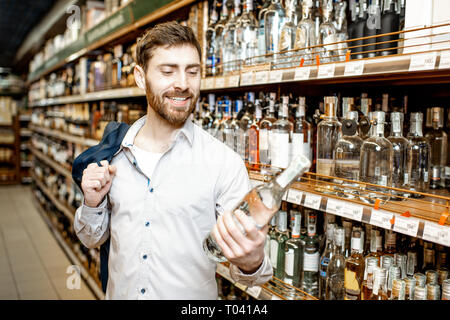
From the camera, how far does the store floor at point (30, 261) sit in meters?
3.59

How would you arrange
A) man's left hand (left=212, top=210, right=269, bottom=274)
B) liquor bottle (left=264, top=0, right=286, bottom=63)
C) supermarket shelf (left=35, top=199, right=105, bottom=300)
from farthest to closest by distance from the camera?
1. supermarket shelf (left=35, top=199, right=105, bottom=300)
2. liquor bottle (left=264, top=0, right=286, bottom=63)
3. man's left hand (left=212, top=210, right=269, bottom=274)

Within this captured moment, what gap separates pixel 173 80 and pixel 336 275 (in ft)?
3.53

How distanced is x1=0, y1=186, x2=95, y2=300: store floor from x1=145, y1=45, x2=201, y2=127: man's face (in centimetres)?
273

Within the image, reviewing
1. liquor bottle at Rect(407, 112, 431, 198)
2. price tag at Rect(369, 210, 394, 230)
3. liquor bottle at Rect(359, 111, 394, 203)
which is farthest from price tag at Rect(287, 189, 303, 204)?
liquor bottle at Rect(407, 112, 431, 198)

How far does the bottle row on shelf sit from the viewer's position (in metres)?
1.37

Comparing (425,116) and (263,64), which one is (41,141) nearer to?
(263,64)

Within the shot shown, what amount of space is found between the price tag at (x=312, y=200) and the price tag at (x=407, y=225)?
1.09 ft


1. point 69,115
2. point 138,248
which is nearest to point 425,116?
point 138,248

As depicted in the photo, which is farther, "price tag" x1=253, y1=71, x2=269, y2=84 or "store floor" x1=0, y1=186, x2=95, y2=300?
"store floor" x1=0, y1=186, x2=95, y2=300

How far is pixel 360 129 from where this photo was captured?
5.76ft

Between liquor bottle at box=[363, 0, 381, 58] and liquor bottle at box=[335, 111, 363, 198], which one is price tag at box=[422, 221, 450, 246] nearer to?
liquor bottle at box=[335, 111, 363, 198]

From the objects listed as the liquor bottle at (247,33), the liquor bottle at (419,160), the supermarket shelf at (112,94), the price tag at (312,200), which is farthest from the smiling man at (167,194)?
the supermarket shelf at (112,94)
